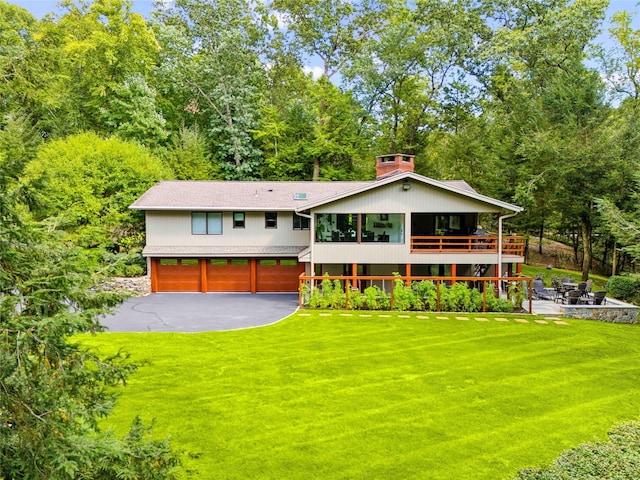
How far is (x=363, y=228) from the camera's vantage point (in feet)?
67.3

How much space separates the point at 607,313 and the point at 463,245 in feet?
20.8

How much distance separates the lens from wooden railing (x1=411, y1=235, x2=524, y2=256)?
1983 cm

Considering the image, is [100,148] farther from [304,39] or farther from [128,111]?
[304,39]

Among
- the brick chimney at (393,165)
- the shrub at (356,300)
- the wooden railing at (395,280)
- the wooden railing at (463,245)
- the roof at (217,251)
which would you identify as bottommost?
the shrub at (356,300)

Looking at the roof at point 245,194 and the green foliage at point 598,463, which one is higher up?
the roof at point 245,194

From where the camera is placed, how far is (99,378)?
360 cm

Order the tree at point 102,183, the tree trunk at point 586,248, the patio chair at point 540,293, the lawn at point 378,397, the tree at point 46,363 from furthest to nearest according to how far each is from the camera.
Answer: the tree trunk at point 586,248 < the tree at point 102,183 < the patio chair at point 540,293 < the lawn at point 378,397 < the tree at point 46,363

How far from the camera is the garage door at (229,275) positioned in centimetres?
2272

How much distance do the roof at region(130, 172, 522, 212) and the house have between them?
0.17 ft

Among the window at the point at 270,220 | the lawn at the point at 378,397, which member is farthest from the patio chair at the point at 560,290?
the window at the point at 270,220

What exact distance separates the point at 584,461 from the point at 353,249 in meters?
13.5

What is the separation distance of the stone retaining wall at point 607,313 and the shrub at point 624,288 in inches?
132

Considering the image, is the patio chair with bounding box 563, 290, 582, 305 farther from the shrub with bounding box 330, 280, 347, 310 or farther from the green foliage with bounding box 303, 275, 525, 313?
the shrub with bounding box 330, 280, 347, 310

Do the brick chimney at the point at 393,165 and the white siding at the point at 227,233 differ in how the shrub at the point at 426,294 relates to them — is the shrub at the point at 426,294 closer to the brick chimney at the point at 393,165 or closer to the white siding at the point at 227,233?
the white siding at the point at 227,233
